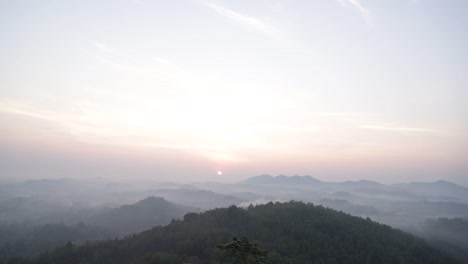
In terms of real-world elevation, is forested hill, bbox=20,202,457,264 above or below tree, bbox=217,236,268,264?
below

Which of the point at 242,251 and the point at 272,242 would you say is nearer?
the point at 242,251

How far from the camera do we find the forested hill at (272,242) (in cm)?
13075

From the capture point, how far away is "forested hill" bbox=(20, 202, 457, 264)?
130750 millimetres

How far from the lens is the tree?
84.9 ft

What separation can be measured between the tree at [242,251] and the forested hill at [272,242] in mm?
89697

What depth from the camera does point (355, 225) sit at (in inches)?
7032

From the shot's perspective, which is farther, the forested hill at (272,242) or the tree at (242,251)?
the forested hill at (272,242)

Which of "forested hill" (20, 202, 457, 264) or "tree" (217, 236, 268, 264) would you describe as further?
"forested hill" (20, 202, 457, 264)

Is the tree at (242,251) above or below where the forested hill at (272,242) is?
above

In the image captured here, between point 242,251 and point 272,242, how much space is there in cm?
12596

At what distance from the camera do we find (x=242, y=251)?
2622 cm

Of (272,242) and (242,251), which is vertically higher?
(242,251)

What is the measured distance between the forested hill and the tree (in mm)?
89697

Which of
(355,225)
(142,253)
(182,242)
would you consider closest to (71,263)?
(142,253)
